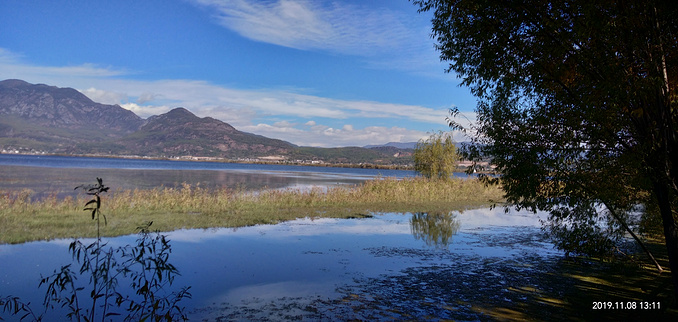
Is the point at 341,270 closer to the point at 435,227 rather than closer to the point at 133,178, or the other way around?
the point at 435,227

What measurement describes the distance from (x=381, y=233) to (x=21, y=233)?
14195 millimetres

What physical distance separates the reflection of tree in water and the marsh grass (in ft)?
8.16

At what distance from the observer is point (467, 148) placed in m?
11.3

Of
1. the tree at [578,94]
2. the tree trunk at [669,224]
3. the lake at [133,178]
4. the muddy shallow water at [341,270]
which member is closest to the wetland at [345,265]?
the muddy shallow water at [341,270]

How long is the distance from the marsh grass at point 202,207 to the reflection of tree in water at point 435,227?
249 centimetres

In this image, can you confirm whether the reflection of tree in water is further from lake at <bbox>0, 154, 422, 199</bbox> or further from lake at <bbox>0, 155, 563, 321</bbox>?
lake at <bbox>0, 154, 422, 199</bbox>

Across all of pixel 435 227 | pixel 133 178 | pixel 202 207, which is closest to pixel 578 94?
pixel 435 227

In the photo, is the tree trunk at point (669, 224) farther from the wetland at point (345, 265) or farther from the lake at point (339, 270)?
the lake at point (339, 270)

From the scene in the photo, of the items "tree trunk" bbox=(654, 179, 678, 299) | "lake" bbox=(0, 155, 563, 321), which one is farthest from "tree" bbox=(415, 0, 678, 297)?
"lake" bbox=(0, 155, 563, 321)

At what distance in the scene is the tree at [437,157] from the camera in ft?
133

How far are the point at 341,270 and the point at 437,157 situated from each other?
2989 centimetres

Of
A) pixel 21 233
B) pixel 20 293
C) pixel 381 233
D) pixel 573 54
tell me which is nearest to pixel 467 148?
pixel 573 54

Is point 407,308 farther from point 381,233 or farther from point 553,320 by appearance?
point 381,233

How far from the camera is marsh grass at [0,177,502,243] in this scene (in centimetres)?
1694
